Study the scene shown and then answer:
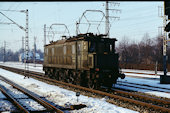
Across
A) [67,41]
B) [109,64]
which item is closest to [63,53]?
[67,41]

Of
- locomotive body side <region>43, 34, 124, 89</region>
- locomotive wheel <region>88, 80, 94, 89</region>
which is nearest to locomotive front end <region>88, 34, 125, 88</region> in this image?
locomotive body side <region>43, 34, 124, 89</region>

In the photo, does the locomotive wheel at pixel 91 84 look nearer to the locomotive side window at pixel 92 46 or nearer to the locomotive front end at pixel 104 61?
the locomotive front end at pixel 104 61

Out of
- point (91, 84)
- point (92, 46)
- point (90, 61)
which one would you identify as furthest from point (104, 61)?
point (91, 84)

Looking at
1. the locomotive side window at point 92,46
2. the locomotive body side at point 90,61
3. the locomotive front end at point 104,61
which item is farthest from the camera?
the locomotive side window at point 92,46

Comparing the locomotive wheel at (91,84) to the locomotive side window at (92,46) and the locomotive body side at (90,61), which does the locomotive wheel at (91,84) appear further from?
the locomotive side window at (92,46)

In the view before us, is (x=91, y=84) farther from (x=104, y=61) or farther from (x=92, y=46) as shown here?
(x=92, y=46)

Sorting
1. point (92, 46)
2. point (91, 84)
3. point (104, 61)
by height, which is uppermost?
point (92, 46)

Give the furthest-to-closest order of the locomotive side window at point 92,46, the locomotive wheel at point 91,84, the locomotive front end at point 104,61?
1. the locomotive side window at point 92,46
2. the locomotive wheel at point 91,84
3. the locomotive front end at point 104,61

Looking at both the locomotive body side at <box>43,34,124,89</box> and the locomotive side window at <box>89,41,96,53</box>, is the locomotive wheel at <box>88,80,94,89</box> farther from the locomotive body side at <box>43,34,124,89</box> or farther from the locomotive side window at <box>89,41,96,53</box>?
the locomotive side window at <box>89,41,96,53</box>

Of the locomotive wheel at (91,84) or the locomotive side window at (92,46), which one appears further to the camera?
the locomotive side window at (92,46)

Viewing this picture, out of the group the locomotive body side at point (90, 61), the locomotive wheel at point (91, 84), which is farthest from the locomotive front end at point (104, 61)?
the locomotive wheel at point (91, 84)

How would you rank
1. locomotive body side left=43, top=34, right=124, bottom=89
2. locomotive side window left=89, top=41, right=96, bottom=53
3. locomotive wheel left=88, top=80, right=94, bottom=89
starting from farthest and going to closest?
locomotive side window left=89, top=41, right=96, bottom=53, locomotive wheel left=88, top=80, right=94, bottom=89, locomotive body side left=43, top=34, right=124, bottom=89

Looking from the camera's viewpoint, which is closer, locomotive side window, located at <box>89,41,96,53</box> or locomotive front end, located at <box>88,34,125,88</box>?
locomotive front end, located at <box>88,34,125,88</box>

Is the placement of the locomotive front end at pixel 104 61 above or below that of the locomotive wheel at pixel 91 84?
above
